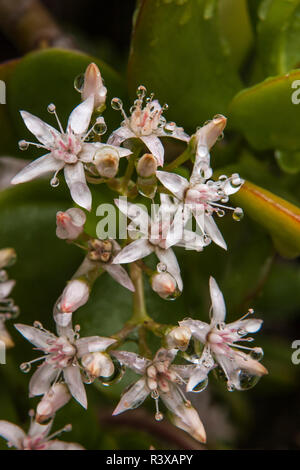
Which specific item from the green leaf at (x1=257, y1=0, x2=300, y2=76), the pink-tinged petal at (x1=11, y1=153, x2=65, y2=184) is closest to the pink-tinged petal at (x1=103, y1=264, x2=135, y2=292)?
the pink-tinged petal at (x1=11, y1=153, x2=65, y2=184)

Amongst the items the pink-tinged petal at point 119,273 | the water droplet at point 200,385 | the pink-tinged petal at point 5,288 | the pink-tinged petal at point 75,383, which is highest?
the pink-tinged petal at point 119,273

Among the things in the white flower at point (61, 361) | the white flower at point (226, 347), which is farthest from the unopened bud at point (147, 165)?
the white flower at point (61, 361)

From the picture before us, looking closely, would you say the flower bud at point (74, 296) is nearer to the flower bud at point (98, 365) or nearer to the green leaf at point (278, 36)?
the flower bud at point (98, 365)

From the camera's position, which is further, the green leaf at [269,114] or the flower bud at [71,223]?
the green leaf at [269,114]

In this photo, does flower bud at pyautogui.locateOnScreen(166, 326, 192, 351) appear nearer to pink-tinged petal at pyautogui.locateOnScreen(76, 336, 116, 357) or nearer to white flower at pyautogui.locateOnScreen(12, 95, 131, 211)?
pink-tinged petal at pyautogui.locateOnScreen(76, 336, 116, 357)

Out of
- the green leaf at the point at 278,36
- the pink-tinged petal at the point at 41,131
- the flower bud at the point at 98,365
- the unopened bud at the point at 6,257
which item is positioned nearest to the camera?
the flower bud at the point at 98,365
